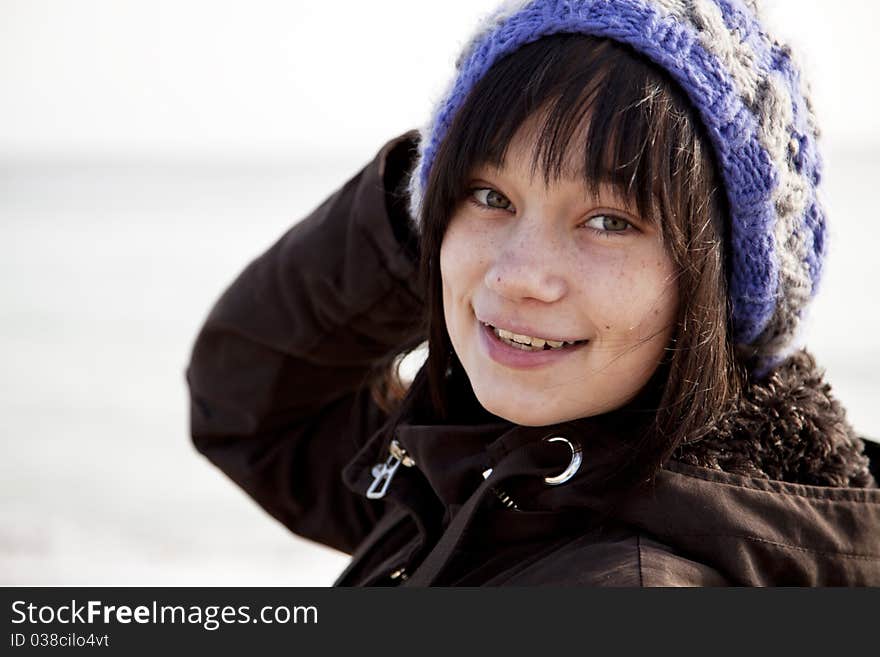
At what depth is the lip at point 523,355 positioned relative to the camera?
161 centimetres

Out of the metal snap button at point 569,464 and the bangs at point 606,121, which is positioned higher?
the bangs at point 606,121

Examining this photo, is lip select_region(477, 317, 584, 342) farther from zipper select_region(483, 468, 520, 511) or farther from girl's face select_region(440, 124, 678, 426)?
zipper select_region(483, 468, 520, 511)

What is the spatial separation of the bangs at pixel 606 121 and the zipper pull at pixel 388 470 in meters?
0.61

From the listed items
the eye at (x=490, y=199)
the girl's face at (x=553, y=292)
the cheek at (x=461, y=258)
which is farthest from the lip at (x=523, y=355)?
the eye at (x=490, y=199)

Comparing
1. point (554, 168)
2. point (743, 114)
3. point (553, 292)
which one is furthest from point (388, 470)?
point (743, 114)

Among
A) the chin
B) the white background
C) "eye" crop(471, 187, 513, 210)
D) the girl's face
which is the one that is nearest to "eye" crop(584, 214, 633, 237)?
the girl's face

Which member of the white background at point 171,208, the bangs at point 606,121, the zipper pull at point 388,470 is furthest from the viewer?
the white background at point 171,208

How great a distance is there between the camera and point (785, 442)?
5.41ft

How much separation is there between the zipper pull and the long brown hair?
0.42m

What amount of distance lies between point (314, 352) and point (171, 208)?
8.22m

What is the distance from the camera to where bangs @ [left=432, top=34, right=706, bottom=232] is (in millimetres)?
1497

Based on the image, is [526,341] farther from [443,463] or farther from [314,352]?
[314,352]

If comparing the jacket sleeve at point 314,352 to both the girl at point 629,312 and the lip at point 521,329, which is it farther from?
the lip at point 521,329

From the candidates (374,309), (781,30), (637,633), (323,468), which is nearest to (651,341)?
(637,633)
